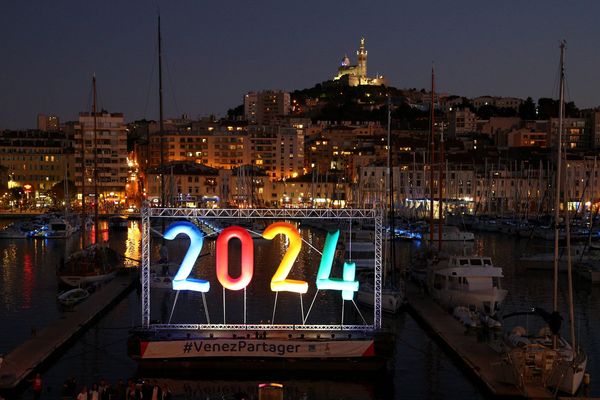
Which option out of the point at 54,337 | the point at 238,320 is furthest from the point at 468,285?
the point at 54,337

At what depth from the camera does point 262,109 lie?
196 meters

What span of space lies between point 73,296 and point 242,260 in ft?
50.2

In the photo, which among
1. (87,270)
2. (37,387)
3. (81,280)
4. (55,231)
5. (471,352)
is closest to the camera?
(37,387)

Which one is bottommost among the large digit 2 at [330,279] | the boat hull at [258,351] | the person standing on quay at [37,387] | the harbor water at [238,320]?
the harbor water at [238,320]

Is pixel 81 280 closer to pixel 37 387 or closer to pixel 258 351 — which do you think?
pixel 37 387

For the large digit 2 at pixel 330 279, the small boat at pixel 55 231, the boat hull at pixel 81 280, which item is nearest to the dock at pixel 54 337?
the boat hull at pixel 81 280

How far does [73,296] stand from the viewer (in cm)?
3409

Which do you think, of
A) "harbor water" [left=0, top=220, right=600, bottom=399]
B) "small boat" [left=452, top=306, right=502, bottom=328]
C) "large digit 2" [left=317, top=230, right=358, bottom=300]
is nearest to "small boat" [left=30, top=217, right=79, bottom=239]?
"harbor water" [left=0, top=220, right=600, bottom=399]

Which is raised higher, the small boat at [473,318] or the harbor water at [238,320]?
the small boat at [473,318]

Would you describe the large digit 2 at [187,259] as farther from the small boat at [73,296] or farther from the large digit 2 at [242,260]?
the small boat at [73,296]

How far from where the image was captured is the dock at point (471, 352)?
1961 cm

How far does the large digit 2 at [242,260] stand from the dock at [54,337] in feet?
18.7

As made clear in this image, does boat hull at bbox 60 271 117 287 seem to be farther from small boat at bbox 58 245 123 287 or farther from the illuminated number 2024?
the illuminated number 2024

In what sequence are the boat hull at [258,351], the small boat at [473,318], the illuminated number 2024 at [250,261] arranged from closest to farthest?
the illuminated number 2024 at [250,261]
the boat hull at [258,351]
the small boat at [473,318]
